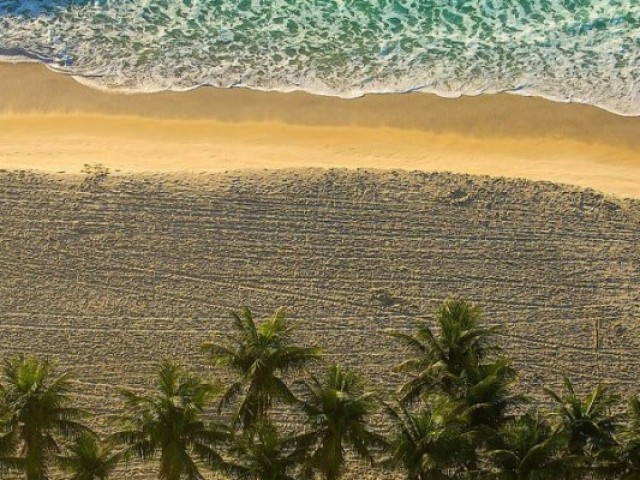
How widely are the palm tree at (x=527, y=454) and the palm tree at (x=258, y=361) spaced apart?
171 inches

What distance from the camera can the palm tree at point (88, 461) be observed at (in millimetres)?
23375

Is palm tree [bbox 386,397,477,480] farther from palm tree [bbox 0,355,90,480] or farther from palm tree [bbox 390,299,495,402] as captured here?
palm tree [bbox 0,355,90,480]

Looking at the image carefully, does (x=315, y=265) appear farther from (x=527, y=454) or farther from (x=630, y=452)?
(x=630, y=452)

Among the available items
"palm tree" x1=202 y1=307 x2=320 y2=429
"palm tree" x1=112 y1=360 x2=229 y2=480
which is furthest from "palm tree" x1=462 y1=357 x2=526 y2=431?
"palm tree" x1=112 y1=360 x2=229 y2=480

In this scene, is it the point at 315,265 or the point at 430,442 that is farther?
the point at 315,265

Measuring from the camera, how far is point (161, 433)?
22922 mm

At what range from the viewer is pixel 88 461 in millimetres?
23375

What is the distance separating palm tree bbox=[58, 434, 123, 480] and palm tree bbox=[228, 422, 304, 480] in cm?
238

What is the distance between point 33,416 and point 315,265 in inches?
401

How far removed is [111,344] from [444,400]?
9518 mm

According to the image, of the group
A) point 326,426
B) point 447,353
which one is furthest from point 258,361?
point 447,353

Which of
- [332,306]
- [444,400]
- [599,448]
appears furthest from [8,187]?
[599,448]

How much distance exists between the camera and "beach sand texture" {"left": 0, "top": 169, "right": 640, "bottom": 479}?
1166 inches

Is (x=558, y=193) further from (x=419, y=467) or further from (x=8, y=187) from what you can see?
(x=8, y=187)
